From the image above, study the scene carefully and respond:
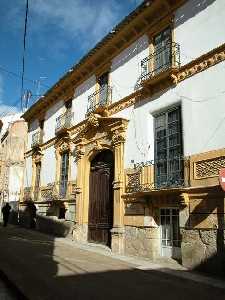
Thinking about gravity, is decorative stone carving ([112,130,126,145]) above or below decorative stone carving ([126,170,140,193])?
above

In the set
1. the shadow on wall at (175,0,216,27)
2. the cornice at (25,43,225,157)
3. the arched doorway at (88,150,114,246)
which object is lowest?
the arched doorway at (88,150,114,246)

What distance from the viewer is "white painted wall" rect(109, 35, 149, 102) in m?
12.3

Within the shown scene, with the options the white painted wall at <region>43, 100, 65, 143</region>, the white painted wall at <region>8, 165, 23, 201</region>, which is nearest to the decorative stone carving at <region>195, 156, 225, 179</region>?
the white painted wall at <region>43, 100, 65, 143</region>

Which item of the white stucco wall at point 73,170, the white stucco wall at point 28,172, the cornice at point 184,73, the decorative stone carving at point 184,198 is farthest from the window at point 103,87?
the white stucco wall at point 28,172

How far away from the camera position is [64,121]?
17422 mm

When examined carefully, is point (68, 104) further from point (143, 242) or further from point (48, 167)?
point (143, 242)

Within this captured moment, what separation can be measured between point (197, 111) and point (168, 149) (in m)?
1.60

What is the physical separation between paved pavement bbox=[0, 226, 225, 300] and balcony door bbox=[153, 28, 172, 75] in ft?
20.2

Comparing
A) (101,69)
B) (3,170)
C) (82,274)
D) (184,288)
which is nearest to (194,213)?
(184,288)

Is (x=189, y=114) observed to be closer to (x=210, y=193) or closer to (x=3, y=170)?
(x=210, y=193)

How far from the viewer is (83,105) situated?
1573 cm

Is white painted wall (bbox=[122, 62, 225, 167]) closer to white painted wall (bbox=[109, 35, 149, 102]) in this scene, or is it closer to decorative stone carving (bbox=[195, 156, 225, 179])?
decorative stone carving (bbox=[195, 156, 225, 179])

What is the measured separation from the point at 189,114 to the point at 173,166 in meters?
1.60

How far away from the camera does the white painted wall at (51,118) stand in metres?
18.5
